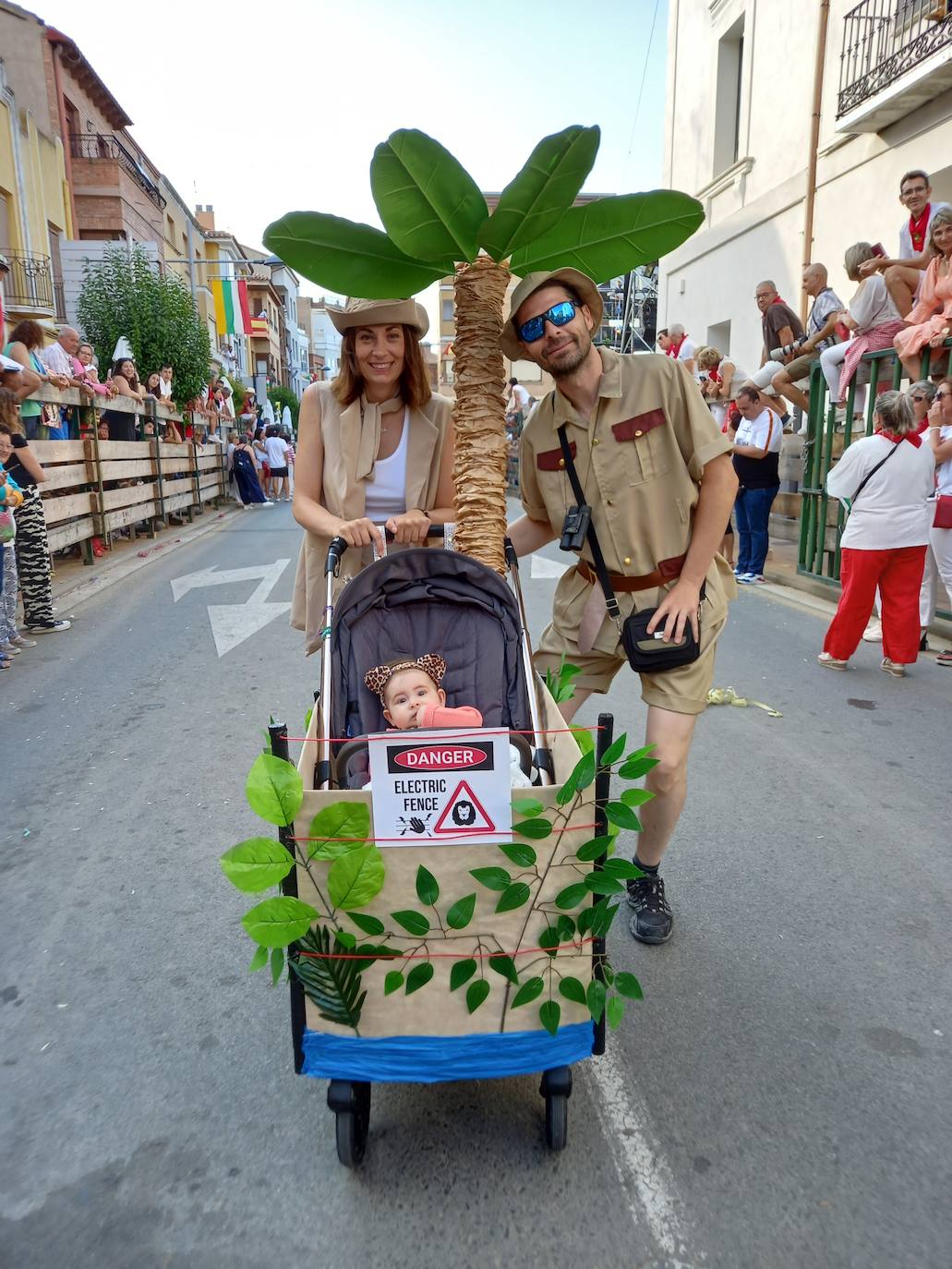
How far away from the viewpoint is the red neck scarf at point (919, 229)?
32.0 ft

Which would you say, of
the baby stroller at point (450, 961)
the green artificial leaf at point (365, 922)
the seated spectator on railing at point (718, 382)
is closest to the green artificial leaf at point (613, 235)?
the baby stroller at point (450, 961)

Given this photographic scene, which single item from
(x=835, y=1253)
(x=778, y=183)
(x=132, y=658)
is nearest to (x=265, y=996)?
(x=835, y=1253)

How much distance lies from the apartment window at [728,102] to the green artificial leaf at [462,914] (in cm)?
1898

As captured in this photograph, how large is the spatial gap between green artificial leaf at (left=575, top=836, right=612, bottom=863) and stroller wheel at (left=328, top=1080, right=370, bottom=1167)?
29.3 inches

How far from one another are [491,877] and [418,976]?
29 cm

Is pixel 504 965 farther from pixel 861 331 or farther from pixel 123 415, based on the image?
pixel 123 415

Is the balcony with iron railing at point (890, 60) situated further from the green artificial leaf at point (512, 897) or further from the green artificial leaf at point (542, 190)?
the green artificial leaf at point (512, 897)

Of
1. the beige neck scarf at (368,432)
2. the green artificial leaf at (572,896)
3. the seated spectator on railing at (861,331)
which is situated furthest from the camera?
the seated spectator on railing at (861,331)

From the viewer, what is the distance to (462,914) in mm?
2066

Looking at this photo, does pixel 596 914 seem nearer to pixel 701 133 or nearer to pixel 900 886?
pixel 900 886

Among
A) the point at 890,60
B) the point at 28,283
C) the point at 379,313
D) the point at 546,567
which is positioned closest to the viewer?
the point at 379,313

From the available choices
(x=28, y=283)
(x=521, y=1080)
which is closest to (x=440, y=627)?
(x=521, y=1080)

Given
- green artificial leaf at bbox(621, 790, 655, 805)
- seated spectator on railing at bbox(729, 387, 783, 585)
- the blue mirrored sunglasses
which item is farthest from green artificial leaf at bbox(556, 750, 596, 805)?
seated spectator on railing at bbox(729, 387, 783, 585)

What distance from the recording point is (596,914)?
2121 mm
